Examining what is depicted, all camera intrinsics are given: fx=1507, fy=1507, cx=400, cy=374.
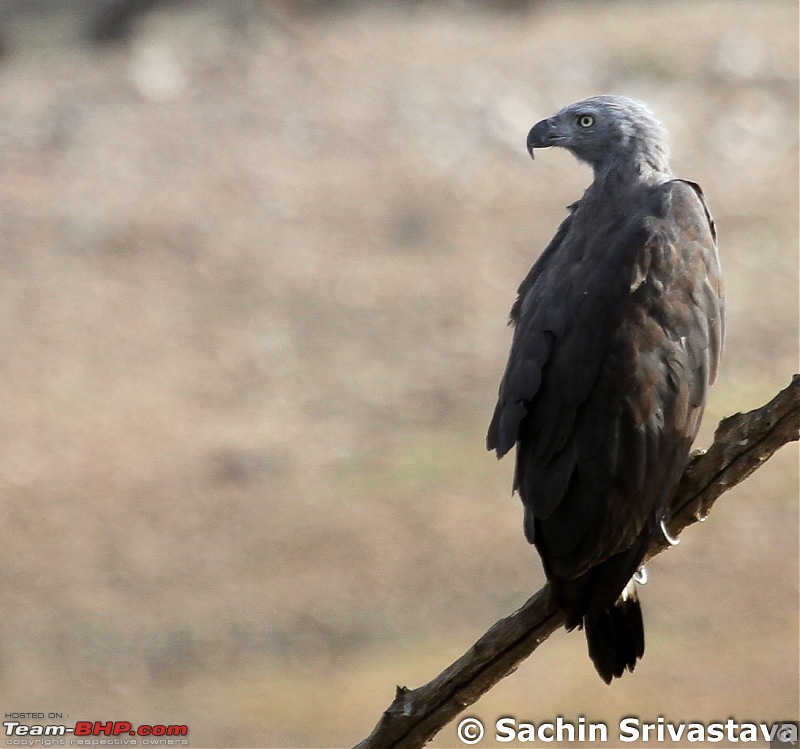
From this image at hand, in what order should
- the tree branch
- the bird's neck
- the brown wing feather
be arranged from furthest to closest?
the bird's neck, the brown wing feather, the tree branch

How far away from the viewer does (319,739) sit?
15.8 meters

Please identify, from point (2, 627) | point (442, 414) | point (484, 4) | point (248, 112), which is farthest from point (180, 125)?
point (2, 627)

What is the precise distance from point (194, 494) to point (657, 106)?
1129 cm

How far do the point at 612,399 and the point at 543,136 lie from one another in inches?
82.0

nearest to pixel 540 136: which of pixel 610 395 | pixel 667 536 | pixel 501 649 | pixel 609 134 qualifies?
pixel 609 134

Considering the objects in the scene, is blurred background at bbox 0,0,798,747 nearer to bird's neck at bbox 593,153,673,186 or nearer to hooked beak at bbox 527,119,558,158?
hooked beak at bbox 527,119,558,158

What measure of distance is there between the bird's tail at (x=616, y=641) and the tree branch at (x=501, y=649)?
36 centimetres

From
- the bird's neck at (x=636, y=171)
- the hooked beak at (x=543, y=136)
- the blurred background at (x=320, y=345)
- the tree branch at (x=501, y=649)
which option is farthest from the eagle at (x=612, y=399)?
the blurred background at (x=320, y=345)

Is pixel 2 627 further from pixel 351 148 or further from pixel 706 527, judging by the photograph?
pixel 351 148

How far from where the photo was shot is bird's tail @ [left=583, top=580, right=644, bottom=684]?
6688 mm

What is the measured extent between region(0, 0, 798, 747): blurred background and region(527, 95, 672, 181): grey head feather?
860cm

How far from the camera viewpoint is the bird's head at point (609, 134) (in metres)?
7.67

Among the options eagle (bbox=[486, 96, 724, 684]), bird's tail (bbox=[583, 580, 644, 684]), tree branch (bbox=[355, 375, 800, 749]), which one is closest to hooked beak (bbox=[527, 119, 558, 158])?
eagle (bbox=[486, 96, 724, 684])

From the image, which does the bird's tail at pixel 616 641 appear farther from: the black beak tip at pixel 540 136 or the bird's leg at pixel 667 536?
the black beak tip at pixel 540 136
